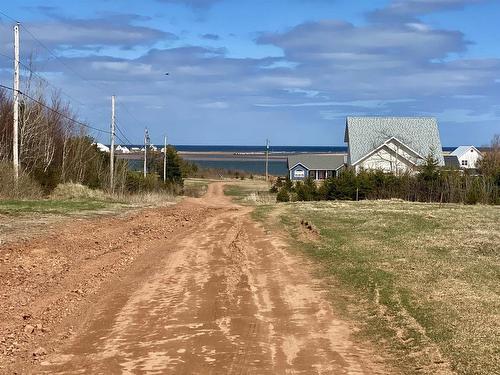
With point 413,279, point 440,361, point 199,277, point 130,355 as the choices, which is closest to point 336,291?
point 413,279

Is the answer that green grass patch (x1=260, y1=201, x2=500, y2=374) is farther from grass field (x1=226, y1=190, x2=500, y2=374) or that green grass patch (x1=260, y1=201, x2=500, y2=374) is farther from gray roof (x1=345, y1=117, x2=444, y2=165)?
gray roof (x1=345, y1=117, x2=444, y2=165)

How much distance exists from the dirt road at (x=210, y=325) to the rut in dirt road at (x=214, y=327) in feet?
0.04

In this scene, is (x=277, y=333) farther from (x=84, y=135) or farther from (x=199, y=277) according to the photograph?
(x=84, y=135)

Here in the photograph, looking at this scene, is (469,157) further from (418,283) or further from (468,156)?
(418,283)

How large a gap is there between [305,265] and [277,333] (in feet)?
18.0

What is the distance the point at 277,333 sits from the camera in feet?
25.3

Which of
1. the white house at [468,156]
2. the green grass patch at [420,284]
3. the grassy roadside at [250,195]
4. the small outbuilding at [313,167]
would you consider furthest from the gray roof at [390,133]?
the green grass patch at [420,284]

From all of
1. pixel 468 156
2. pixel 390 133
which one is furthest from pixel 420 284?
pixel 468 156

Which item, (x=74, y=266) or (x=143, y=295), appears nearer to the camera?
(x=143, y=295)

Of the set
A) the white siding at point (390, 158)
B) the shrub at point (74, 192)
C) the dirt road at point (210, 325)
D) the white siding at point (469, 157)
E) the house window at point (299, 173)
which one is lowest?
the dirt road at point (210, 325)

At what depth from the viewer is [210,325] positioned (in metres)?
7.98

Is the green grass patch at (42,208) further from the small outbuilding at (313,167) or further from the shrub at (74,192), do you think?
the small outbuilding at (313,167)

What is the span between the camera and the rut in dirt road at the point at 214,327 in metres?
6.45

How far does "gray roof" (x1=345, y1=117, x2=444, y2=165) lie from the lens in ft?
210
